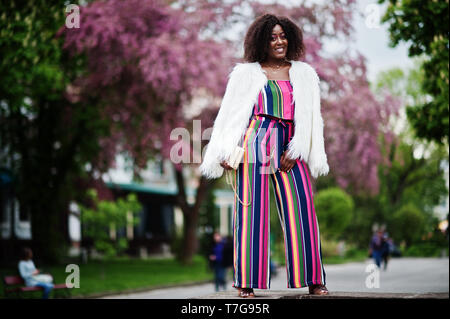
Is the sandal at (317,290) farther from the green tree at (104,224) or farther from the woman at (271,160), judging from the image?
the green tree at (104,224)

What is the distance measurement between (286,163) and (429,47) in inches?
302

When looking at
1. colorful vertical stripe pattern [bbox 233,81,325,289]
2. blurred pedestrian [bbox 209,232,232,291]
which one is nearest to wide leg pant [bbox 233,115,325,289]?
colorful vertical stripe pattern [bbox 233,81,325,289]

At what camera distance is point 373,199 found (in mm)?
53625

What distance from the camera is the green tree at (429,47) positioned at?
1133cm

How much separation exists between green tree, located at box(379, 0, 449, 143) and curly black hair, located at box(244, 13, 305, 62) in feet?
21.6

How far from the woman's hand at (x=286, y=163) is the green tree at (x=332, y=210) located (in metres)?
38.7

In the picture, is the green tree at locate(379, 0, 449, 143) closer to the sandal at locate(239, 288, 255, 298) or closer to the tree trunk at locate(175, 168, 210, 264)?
the sandal at locate(239, 288, 255, 298)

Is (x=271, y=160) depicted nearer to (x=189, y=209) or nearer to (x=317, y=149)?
(x=317, y=149)

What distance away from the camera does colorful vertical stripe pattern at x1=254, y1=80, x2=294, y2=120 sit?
5.02m

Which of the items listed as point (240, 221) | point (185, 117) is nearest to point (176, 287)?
point (185, 117)

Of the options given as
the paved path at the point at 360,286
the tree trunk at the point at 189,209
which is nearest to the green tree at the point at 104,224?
the paved path at the point at 360,286
